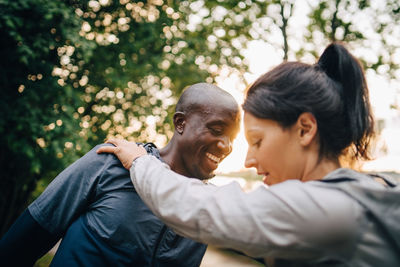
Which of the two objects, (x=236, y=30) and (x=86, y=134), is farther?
(x=236, y=30)

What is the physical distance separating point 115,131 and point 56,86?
7.10 feet

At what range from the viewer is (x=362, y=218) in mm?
1145

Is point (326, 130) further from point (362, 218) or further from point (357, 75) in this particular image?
point (362, 218)

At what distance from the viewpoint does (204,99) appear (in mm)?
2295

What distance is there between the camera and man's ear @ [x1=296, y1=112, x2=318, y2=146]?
146 cm

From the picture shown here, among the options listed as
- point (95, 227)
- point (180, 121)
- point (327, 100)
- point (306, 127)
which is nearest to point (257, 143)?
point (306, 127)

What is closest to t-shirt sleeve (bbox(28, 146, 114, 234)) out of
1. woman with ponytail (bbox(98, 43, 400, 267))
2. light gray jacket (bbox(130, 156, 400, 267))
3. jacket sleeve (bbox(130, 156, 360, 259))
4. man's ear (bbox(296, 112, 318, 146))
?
woman with ponytail (bbox(98, 43, 400, 267))

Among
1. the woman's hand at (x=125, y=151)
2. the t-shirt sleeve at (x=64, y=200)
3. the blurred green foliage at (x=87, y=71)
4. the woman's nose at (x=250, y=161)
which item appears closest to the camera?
the woman's nose at (x=250, y=161)

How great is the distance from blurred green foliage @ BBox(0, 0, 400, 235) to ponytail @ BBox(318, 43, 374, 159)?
4.00 m

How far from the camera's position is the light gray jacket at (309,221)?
1134 mm

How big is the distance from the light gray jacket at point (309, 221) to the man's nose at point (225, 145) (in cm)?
95

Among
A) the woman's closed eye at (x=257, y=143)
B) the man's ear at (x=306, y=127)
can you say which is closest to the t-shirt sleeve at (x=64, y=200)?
the woman's closed eye at (x=257, y=143)

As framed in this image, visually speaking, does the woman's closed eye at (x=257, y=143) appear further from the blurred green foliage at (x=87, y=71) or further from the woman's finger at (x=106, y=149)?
the blurred green foliage at (x=87, y=71)

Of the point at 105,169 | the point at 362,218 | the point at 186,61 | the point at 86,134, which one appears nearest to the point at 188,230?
the point at 362,218
